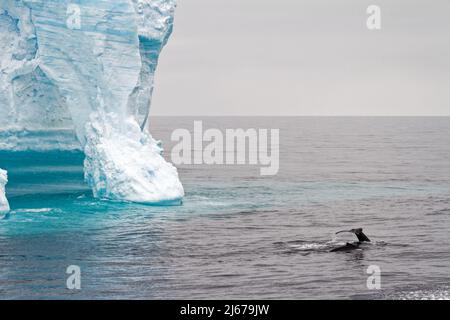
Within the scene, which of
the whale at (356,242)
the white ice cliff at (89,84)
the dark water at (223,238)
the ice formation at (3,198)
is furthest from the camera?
the white ice cliff at (89,84)

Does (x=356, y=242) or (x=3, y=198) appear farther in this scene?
(x=3, y=198)

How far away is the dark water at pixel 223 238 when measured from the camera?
1139 inches

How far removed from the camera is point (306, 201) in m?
49.5

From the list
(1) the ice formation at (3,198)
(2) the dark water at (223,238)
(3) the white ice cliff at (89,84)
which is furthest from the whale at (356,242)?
(1) the ice formation at (3,198)

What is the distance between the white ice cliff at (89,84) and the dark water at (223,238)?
4.89 ft

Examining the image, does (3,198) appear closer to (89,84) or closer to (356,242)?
(89,84)

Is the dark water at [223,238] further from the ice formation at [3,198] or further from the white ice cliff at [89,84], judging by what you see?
the white ice cliff at [89,84]

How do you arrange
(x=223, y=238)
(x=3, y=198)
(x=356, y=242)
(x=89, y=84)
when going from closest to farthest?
(x=356, y=242), (x=223, y=238), (x=3, y=198), (x=89, y=84)

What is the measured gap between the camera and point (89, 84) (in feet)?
147

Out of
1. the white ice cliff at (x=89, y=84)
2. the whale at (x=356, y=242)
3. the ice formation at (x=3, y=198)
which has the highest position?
the white ice cliff at (x=89, y=84)

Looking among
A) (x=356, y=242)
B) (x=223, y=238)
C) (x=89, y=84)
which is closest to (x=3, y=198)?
(x=89, y=84)

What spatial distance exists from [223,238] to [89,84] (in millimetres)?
12841

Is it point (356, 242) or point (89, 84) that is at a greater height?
point (89, 84)
